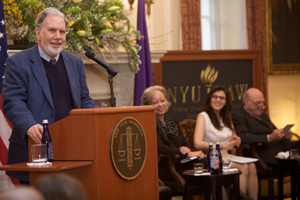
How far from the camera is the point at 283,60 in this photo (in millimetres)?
8305

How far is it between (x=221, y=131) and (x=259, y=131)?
62 cm

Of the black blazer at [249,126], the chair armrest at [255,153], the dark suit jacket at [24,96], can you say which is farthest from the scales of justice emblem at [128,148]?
the black blazer at [249,126]

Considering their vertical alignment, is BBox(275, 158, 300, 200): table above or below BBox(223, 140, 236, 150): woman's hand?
below

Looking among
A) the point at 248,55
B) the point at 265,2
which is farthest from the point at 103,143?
the point at 265,2

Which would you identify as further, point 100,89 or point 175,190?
point 100,89

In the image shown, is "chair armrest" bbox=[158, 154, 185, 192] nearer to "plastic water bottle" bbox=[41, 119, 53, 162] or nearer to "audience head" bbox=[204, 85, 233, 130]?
"audience head" bbox=[204, 85, 233, 130]

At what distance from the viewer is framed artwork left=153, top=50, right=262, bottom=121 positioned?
604 centimetres

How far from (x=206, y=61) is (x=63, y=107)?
400cm

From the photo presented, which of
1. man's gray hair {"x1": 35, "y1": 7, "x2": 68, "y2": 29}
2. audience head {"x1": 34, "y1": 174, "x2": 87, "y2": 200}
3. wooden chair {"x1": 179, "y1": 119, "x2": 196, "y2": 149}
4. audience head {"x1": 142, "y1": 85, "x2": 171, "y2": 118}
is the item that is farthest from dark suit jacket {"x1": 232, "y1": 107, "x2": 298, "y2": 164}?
audience head {"x1": 34, "y1": 174, "x2": 87, "y2": 200}

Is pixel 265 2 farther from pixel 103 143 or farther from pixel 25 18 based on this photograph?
pixel 103 143

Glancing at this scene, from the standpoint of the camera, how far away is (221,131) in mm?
5031

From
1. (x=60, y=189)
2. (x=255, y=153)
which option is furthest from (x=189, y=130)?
(x=60, y=189)

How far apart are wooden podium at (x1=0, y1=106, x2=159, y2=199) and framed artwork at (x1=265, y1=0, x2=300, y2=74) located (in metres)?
6.36

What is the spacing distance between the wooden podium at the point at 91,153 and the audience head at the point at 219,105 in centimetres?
288
